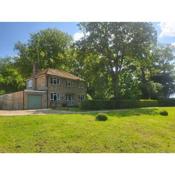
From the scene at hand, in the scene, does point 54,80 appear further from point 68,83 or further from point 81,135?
point 81,135

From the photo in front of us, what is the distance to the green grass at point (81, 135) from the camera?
9320 mm

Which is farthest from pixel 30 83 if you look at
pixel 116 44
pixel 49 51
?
pixel 116 44

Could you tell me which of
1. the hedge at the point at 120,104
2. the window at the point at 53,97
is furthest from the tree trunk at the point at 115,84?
the window at the point at 53,97

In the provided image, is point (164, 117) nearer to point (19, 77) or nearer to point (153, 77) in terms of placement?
point (153, 77)

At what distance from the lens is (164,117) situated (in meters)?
15.0

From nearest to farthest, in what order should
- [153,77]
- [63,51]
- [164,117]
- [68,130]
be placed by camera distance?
[68,130] < [164,117] < [63,51] < [153,77]

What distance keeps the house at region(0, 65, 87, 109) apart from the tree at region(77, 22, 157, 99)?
7.14 feet

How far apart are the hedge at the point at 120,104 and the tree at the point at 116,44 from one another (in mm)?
568

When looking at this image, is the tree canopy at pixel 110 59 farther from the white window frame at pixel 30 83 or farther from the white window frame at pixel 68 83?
the white window frame at pixel 30 83

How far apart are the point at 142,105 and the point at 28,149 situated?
1302 cm

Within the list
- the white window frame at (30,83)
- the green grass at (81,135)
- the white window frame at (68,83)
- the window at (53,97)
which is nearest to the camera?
the green grass at (81,135)

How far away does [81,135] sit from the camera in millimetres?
10102
